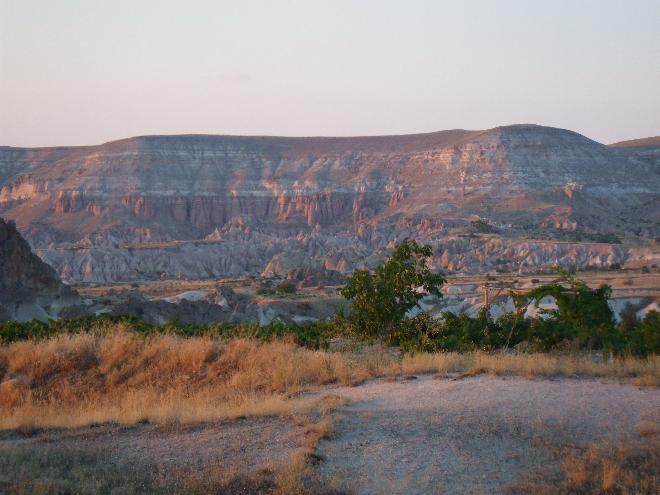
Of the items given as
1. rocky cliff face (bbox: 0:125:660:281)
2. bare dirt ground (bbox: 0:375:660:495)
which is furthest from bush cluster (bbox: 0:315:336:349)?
rocky cliff face (bbox: 0:125:660:281)

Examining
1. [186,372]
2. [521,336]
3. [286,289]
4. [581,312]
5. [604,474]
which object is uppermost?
[581,312]

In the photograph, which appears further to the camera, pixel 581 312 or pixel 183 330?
pixel 183 330

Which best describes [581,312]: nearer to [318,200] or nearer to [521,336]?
[521,336]

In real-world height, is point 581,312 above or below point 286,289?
above

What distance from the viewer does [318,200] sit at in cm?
11962

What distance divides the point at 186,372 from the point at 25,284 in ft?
79.8

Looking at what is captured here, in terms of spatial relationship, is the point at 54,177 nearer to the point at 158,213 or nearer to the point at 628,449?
the point at 158,213

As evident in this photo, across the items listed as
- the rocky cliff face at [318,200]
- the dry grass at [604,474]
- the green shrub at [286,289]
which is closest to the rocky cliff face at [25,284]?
the green shrub at [286,289]

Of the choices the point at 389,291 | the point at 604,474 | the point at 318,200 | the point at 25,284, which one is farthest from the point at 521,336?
the point at 318,200

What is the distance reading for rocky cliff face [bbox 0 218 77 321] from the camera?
34.7 meters

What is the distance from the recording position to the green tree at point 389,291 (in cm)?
1700

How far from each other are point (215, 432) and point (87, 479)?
1815mm

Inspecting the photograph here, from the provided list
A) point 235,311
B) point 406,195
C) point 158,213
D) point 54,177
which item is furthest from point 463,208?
point 235,311

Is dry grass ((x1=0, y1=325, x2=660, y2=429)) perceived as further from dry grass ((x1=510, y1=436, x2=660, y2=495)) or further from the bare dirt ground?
dry grass ((x1=510, y1=436, x2=660, y2=495))
